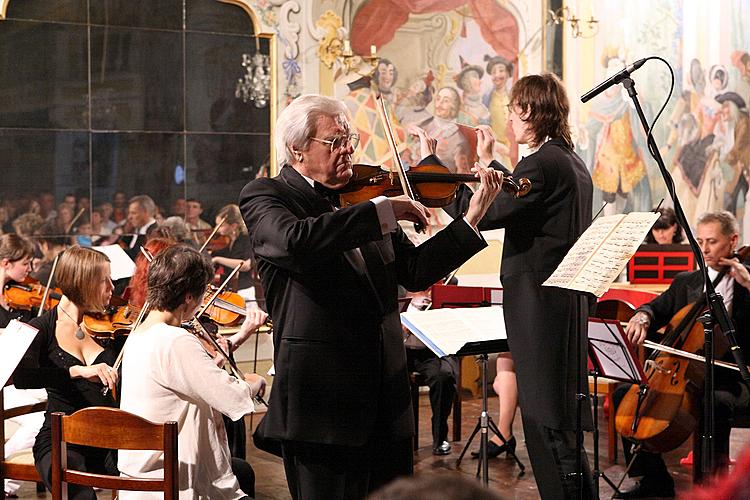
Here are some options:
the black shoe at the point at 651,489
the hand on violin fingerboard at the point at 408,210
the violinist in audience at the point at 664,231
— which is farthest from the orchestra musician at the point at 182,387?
the violinist in audience at the point at 664,231

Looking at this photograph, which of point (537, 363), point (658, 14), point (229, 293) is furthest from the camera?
point (658, 14)

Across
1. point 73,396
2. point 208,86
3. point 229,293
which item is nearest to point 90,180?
point 208,86

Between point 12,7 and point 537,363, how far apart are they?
479cm

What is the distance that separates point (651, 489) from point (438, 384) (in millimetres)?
1527

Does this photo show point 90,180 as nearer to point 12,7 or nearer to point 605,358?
point 12,7

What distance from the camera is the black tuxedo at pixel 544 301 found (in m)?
3.54

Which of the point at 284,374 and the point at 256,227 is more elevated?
the point at 256,227

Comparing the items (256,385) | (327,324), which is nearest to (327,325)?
(327,324)

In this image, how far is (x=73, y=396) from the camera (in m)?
3.94

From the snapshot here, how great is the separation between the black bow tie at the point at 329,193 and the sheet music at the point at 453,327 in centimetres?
100

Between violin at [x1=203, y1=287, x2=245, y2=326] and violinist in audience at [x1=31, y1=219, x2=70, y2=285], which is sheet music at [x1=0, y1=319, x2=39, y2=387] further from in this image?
violinist in audience at [x1=31, y1=219, x2=70, y2=285]

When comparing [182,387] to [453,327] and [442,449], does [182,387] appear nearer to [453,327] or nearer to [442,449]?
[453,327]

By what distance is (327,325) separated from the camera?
256 centimetres

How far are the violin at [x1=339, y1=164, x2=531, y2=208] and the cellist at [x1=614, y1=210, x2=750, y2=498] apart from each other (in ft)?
6.37
